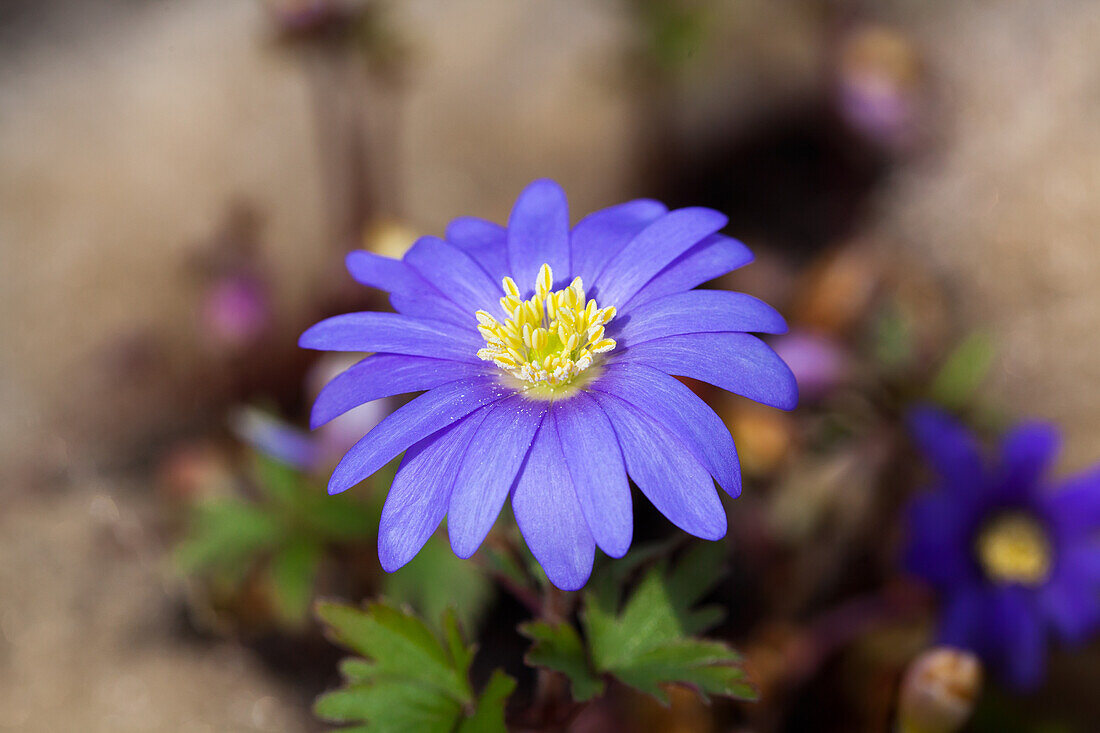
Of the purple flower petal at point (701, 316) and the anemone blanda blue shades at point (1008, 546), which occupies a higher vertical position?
the purple flower petal at point (701, 316)

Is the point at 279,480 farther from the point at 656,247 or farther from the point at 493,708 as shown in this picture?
the point at 656,247

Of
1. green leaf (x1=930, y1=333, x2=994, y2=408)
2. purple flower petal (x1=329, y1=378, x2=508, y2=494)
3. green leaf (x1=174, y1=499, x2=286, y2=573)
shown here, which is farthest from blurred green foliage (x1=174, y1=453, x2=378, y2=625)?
green leaf (x1=930, y1=333, x2=994, y2=408)

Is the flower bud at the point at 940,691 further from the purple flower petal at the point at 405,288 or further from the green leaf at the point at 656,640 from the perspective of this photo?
the purple flower petal at the point at 405,288

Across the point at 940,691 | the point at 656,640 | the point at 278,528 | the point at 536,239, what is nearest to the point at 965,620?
the point at 940,691

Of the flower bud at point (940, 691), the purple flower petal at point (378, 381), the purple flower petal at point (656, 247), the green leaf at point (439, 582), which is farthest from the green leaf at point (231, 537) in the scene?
the flower bud at point (940, 691)

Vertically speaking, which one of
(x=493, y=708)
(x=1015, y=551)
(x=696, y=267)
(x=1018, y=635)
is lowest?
Answer: (x=1018, y=635)

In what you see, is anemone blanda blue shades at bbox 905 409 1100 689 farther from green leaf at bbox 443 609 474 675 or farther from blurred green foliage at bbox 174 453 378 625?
blurred green foliage at bbox 174 453 378 625
